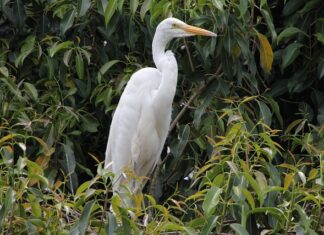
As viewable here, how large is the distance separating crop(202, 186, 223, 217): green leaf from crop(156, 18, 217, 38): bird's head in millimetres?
1237

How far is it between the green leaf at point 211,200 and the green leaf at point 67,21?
5.25 feet

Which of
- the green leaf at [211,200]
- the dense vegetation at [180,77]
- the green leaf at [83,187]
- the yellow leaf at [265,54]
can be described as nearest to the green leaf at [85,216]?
the green leaf at [83,187]

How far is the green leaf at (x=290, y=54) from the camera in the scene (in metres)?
4.04

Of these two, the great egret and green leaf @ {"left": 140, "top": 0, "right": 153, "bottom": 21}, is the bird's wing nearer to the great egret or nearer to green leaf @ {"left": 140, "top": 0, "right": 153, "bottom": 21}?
the great egret

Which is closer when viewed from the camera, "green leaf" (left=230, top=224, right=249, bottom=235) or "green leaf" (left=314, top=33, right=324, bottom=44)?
"green leaf" (left=230, top=224, right=249, bottom=235)

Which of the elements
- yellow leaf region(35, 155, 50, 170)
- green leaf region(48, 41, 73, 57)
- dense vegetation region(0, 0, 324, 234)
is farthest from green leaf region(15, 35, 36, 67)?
yellow leaf region(35, 155, 50, 170)

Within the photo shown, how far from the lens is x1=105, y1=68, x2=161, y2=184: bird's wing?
4.01 meters

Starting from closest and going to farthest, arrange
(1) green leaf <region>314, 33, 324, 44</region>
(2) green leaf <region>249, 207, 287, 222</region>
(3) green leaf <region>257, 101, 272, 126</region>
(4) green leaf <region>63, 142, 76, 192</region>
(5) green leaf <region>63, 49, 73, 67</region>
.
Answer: (2) green leaf <region>249, 207, 287, 222</region> < (4) green leaf <region>63, 142, 76, 192</region> < (3) green leaf <region>257, 101, 272, 126</region> < (1) green leaf <region>314, 33, 324, 44</region> < (5) green leaf <region>63, 49, 73, 67</region>

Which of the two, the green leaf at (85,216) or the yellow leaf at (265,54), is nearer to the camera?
the green leaf at (85,216)

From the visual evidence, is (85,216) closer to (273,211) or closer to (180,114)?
(273,211)

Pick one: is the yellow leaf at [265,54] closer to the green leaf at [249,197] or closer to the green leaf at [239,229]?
the green leaf at [249,197]

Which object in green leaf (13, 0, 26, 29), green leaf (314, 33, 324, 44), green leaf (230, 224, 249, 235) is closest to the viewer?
green leaf (230, 224, 249, 235)

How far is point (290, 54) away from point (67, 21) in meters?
0.87

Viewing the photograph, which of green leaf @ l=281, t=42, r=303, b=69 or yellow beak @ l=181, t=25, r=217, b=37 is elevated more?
yellow beak @ l=181, t=25, r=217, b=37
